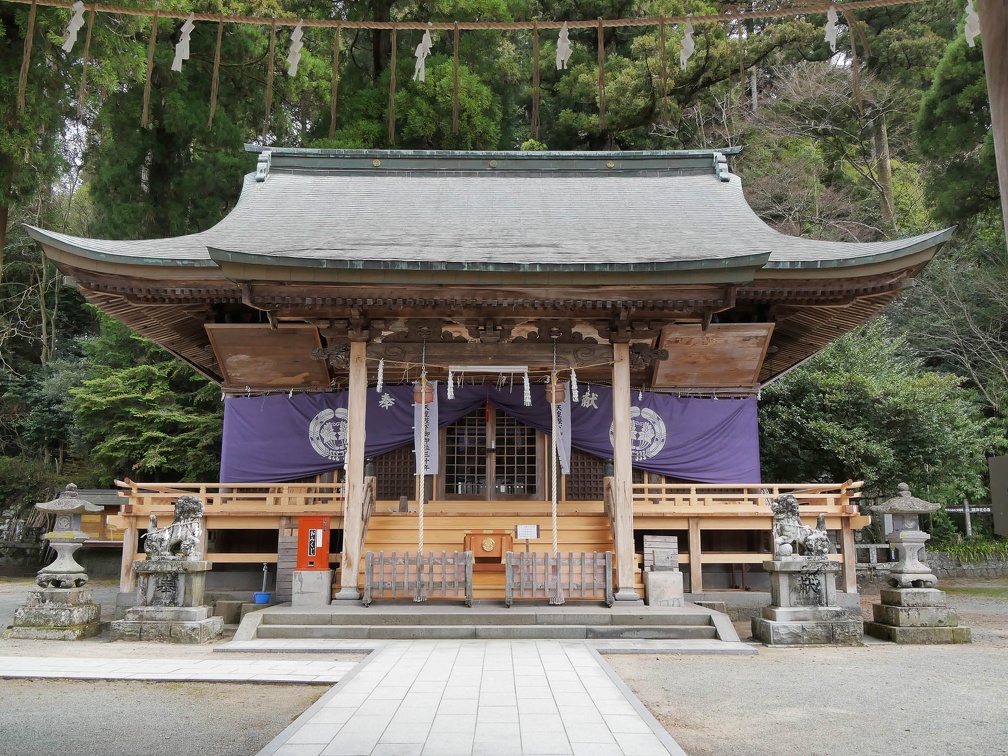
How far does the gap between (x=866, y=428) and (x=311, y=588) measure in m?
12.3

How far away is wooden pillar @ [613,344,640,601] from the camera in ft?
32.5

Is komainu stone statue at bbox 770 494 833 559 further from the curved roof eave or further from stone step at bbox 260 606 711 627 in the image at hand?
the curved roof eave

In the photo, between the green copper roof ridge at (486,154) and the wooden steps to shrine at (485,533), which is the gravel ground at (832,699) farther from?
the green copper roof ridge at (486,154)

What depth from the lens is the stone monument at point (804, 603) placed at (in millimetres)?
8703

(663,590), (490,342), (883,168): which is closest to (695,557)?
(663,590)

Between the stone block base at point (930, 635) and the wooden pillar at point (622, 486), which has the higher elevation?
the wooden pillar at point (622, 486)

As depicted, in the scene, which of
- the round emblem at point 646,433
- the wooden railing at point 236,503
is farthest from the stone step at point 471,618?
the round emblem at point 646,433

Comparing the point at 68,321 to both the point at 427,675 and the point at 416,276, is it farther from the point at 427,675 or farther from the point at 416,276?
the point at 427,675

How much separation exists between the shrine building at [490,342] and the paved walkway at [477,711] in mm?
2899

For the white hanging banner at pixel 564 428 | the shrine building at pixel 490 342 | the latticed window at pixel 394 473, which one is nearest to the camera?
the shrine building at pixel 490 342

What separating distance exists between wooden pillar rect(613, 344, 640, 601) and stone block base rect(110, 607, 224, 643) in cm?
514

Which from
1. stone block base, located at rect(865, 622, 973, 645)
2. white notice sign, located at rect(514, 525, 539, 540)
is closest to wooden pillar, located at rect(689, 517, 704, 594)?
white notice sign, located at rect(514, 525, 539, 540)

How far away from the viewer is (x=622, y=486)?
1017 centimetres

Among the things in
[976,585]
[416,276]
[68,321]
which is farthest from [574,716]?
[68,321]
